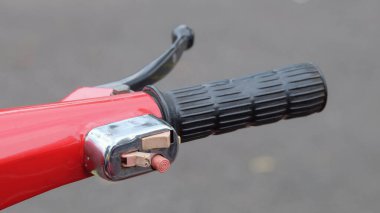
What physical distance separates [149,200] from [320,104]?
5.53ft

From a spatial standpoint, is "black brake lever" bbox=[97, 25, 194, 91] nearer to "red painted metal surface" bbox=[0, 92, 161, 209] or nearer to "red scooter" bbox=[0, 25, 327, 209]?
"red scooter" bbox=[0, 25, 327, 209]

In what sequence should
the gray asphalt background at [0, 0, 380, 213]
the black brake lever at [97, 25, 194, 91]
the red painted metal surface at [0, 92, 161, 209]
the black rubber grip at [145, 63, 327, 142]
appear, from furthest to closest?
the gray asphalt background at [0, 0, 380, 213] < the black brake lever at [97, 25, 194, 91] < the black rubber grip at [145, 63, 327, 142] < the red painted metal surface at [0, 92, 161, 209]

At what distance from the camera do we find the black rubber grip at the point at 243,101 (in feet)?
3.38

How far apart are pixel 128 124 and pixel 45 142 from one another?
0.12 m

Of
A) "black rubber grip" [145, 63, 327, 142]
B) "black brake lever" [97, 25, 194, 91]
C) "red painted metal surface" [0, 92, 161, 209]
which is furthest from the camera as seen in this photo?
"black brake lever" [97, 25, 194, 91]

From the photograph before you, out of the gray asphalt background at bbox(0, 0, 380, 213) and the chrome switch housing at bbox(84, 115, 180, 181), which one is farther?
the gray asphalt background at bbox(0, 0, 380, 213)

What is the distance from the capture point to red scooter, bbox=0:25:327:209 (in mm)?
865

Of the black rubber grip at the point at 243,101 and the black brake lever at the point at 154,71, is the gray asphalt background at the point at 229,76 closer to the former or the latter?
the black brake lever at the point at 154,71

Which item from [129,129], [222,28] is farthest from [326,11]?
[129,129]

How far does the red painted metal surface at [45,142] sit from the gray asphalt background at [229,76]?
1.78m

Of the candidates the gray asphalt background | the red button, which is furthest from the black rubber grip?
the gray asphalt background

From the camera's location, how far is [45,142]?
875mm

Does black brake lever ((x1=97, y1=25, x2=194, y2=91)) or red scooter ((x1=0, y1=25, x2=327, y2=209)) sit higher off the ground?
red scooter ((x1=0, y1=25, x2=327, y2=209))

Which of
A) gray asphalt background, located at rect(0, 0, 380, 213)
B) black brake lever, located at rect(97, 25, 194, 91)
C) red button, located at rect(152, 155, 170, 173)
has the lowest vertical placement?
gray asphalt background, located at rect(0, 0, 380, 213)
